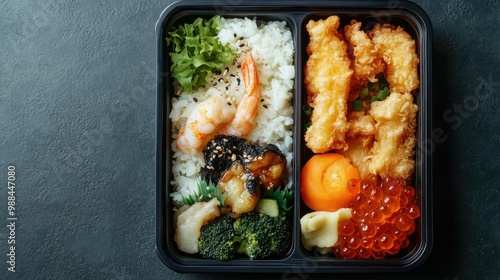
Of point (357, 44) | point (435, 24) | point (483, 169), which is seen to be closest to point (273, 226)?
point (357, 44)

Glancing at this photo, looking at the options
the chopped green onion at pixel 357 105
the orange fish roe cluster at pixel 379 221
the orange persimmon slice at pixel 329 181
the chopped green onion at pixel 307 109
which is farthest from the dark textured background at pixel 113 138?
the chopped green onion at pixel 307 109

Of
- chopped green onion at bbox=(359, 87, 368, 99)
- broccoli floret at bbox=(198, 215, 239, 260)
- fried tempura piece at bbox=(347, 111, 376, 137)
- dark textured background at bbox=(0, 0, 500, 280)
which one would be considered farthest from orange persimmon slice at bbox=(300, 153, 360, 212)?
dark textured background at bbox=(0, 0, 500, 280)

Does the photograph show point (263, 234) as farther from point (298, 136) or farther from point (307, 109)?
point (307, 109)

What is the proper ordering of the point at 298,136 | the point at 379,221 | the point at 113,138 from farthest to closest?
the point at 113,138 < the point at 298,136 < the point at 379,221

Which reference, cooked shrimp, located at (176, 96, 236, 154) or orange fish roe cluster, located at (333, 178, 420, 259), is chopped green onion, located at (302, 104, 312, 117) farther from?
orange fish roe cluster, located at (333, 178, 420, 259)

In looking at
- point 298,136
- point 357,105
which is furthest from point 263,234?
point 357,105
